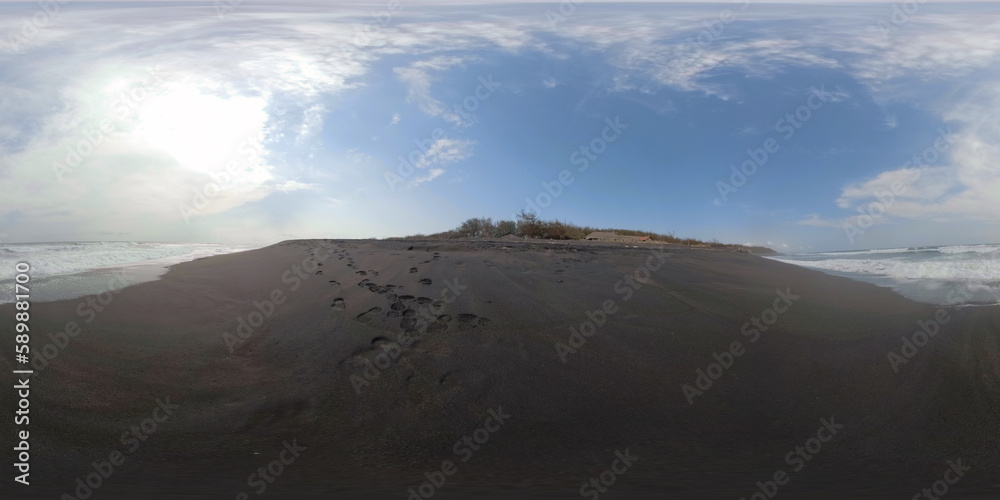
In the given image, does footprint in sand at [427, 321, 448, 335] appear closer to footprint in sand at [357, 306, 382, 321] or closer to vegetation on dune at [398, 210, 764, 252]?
footprint in sand at [357, 306, 382, 321]

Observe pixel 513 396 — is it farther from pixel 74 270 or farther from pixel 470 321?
pixel 74 270

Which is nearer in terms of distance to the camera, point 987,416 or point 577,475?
point 577,475

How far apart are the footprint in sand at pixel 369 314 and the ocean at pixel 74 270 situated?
3479 mm

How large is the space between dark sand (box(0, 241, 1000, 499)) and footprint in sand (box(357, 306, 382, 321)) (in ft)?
0.10

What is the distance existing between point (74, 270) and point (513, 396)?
7492 mm

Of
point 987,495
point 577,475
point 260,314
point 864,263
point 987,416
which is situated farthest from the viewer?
point 864,263

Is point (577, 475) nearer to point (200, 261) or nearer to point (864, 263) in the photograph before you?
point (200, 261)

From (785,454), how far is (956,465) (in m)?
0.93

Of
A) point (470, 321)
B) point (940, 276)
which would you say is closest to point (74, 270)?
point (470, 321)

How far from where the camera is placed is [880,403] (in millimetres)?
3594

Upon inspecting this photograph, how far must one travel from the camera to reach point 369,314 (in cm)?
514

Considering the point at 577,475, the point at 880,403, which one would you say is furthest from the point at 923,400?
the point at 577,475

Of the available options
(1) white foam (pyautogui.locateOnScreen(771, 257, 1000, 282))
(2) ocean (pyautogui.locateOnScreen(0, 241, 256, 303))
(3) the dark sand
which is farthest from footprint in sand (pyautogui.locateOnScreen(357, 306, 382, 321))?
(1) white foam (pyautogui.locateOnScreen(771, 257, 1000, 282))

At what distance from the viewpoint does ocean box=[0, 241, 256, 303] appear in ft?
19.8
